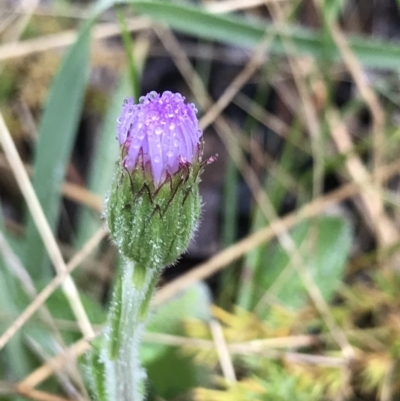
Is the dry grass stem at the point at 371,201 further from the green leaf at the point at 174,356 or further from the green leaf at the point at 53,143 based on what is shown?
the green leaf at the point at 53,143

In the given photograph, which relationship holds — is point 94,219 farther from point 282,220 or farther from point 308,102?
point 308,102

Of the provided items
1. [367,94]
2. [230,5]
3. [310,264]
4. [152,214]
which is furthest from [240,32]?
[152,214]

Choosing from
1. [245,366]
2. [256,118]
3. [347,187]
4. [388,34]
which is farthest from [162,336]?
[388,34]

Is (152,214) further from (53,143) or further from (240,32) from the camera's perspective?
(240,32)

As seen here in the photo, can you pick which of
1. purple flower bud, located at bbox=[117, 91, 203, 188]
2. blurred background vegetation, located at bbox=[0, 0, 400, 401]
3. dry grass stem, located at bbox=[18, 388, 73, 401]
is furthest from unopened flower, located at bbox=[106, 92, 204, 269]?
dry grass stem, located at bbox=[18, 388, 73, 401]

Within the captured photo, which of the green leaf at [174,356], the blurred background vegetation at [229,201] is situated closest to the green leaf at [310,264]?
the blurred background vegetation at [229,201]
